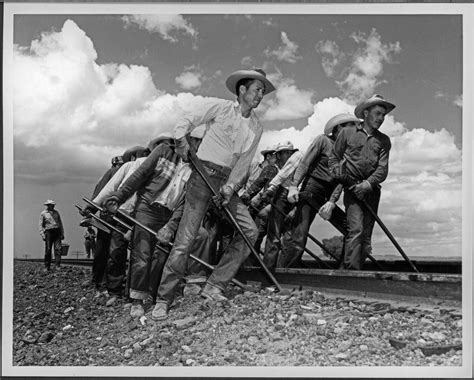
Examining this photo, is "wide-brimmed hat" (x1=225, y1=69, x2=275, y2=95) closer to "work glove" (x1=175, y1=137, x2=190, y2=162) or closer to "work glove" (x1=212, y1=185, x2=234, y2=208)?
"work glove" (x1=175, y1=137, x2=190, y2=162)

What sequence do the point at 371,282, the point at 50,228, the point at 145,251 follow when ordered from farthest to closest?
1. the point at 145,251
2. the point at 50,228
3. the point at 371,282

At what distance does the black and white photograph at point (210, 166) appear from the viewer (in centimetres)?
540

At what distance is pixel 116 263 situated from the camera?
5.62 metres

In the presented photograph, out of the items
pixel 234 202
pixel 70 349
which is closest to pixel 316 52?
pixel 234 202

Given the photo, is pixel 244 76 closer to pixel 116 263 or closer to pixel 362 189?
pixel 362 189

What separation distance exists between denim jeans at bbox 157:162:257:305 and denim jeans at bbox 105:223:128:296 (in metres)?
0.29

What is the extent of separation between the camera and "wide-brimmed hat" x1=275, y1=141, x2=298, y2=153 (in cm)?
555

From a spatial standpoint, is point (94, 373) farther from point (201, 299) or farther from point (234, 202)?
point (234, 202)

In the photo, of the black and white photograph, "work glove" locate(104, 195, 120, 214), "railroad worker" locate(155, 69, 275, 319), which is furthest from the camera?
"work glove" locate(104, 195, 120, 214)

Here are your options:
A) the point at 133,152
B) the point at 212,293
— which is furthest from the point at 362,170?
the point at 133,152

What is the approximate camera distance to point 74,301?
18.3ft

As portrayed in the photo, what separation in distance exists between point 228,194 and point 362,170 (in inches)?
34.9

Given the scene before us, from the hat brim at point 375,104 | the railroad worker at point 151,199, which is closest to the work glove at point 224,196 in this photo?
the railroad worker at point 151,199

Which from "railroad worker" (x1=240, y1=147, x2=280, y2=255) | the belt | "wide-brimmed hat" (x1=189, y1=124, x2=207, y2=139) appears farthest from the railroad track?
"wide-brimmed hat" (x1=189, y1=124, x2=207, y2=139)
